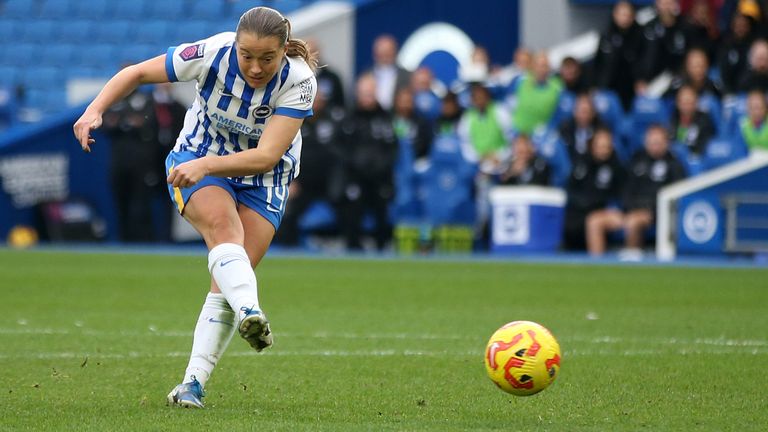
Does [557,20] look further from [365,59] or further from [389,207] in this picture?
[389,207]

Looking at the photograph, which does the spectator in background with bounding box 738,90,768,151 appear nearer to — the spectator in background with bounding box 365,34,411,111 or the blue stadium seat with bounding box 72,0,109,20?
the spectator in background with bounding box 365,34,411,111

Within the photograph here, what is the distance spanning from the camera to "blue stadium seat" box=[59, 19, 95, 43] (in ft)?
81.4

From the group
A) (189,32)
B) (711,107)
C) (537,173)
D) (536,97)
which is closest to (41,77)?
(189,32)

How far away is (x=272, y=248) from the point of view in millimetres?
19031

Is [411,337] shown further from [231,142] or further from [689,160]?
[689,160]

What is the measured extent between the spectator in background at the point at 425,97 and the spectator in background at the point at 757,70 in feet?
13.4

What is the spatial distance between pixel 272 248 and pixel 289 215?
570 mm

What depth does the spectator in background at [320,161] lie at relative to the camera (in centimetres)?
1853

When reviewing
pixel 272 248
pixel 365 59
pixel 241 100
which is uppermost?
pixel 365 59

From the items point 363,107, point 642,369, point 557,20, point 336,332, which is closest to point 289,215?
point 363,107

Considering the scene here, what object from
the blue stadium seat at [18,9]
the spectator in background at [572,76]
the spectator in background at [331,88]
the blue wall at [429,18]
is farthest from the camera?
the blue stadium seat at [18,9]

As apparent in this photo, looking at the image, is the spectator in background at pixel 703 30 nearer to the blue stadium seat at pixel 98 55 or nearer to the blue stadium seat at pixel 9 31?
the blue stadium seat at pixel 98 55

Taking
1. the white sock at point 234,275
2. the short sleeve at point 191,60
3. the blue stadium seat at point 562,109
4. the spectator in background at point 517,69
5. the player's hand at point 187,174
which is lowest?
the white sock at point 234,275

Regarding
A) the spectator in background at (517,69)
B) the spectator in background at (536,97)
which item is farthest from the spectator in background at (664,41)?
the spectator in background at (517,69)
